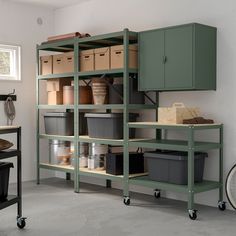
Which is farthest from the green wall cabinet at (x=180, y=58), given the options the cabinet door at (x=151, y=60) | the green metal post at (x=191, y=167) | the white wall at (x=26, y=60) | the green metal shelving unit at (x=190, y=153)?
the white wall at (x=26, y=60)

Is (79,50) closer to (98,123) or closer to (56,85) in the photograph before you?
(56,85)

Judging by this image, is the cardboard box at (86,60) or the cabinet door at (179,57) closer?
the cabinet door at (179,57)

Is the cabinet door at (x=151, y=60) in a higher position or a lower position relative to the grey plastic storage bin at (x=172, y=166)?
higher

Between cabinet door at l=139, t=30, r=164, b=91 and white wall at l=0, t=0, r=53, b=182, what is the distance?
257cm

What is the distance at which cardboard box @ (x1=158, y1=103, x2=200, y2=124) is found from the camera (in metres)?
5.07

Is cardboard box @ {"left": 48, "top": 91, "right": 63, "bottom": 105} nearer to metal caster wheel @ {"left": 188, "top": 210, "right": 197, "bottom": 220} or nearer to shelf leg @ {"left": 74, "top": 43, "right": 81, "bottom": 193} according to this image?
shelf leg @ {"left": 74, "top": 43, "right": 81, "bottom": 193}

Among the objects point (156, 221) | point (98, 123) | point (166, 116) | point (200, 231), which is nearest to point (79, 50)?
point (98, 123)

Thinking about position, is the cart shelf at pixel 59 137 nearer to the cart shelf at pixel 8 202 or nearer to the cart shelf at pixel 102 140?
the cart shelf at pixel 102 140

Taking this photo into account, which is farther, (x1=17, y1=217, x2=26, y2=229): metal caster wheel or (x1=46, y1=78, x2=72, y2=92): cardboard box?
(x1=46, y1=78, x2=72, y2=92): cardboard box

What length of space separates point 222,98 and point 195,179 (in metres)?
1.06

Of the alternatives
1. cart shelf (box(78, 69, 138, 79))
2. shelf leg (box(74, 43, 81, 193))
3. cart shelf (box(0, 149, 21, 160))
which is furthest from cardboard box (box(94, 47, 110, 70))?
cart shelf (box(0, 149, 21, 160))

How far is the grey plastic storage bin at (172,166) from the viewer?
16.7ft

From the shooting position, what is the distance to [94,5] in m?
7.03

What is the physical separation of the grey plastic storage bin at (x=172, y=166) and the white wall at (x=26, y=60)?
8.99 ft
